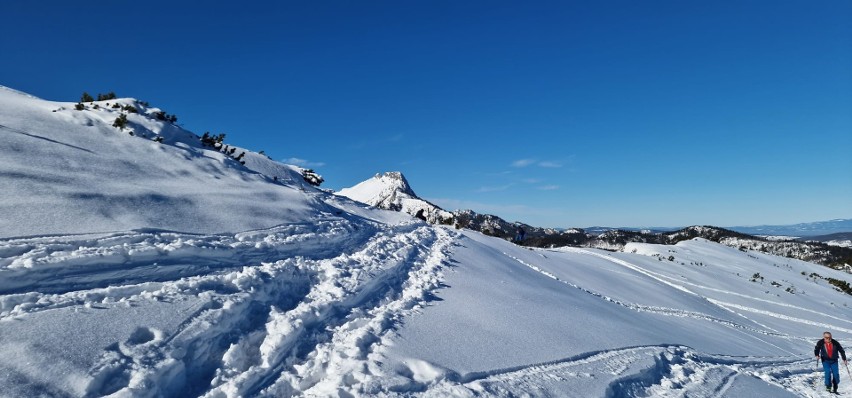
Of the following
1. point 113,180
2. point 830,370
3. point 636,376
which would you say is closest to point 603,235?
point 830,370

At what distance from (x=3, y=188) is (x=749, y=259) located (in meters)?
44.4

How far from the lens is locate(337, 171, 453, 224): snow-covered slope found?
6612 cm

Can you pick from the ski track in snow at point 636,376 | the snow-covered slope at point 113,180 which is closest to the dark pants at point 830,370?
the ski track in snow at point 636,376

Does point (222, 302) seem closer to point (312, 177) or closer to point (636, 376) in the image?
point (636, 376)

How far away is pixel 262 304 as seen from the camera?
20.5ft

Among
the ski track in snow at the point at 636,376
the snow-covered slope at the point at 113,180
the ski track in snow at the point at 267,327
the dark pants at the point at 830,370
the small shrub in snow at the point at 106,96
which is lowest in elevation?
the dark pants at the point at 830,370

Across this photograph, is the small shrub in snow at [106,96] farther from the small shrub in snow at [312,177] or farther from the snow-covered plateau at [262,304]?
the small shrub in snow at [312,177]

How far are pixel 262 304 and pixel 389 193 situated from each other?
6779cm

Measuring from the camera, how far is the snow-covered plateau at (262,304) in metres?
4.45

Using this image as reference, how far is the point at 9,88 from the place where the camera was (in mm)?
13945

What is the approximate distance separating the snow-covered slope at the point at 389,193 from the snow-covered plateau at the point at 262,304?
167 feet

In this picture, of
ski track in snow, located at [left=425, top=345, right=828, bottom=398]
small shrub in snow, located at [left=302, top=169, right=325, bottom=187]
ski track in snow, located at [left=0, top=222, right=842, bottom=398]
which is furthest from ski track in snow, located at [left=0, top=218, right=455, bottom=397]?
small shrub in snow, located at [left=302, top=169, right=325, bottom=187]

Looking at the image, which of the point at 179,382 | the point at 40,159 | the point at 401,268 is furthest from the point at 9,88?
the point at 179,382

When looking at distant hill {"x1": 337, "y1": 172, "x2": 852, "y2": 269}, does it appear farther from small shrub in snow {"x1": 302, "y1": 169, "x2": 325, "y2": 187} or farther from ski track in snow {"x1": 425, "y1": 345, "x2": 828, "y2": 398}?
ski track in snow {"x1": 425, "y1": 345, "x2": 828, "y2": 398}
